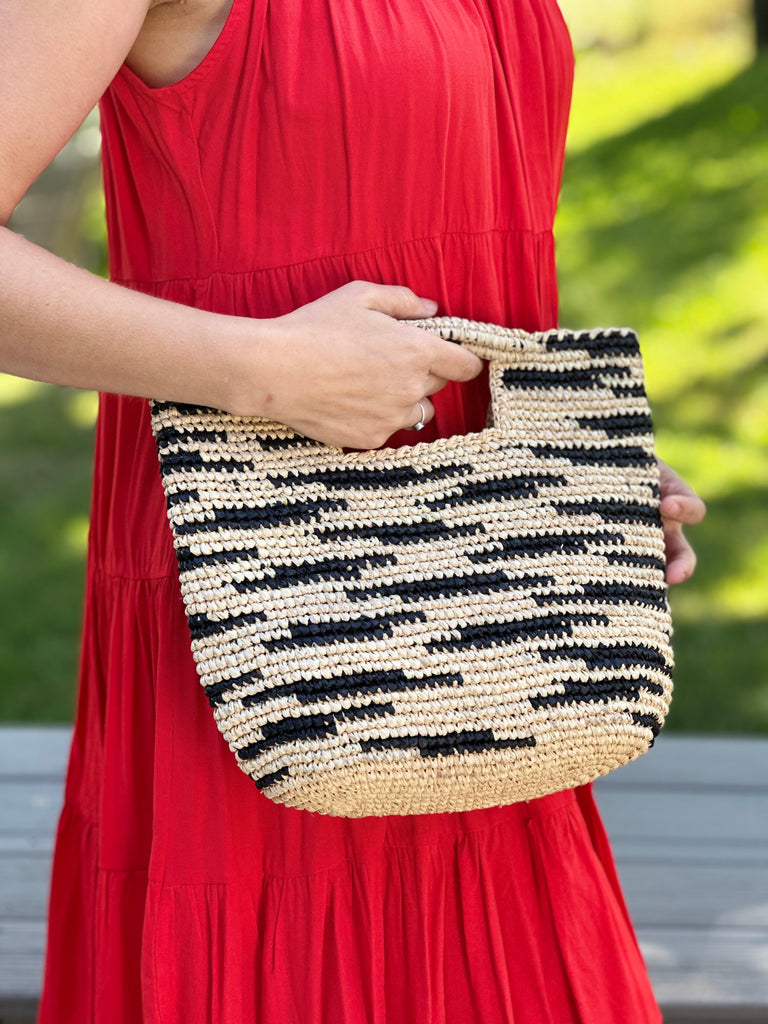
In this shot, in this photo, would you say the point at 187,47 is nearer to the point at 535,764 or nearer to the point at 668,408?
the point at 535,764

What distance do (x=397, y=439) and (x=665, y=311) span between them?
4.28 m

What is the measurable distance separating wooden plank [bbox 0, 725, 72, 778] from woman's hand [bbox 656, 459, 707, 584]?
1408mm

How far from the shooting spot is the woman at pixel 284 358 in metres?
1.04

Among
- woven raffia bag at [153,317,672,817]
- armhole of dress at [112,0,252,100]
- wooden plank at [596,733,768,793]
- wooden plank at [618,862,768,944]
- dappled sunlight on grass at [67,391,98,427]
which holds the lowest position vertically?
wooden plank at [618,862,768,944]

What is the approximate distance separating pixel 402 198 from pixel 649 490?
1.27 ft

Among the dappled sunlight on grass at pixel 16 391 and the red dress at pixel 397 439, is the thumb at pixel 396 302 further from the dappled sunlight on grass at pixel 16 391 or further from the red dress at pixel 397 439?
the dappled sunlight on grass at pixel 16 391

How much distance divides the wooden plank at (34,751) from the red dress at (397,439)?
103 centimetres

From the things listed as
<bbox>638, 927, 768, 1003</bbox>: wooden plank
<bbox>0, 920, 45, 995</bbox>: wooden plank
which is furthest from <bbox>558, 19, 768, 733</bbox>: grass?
<bbox>0, 920, 45, 995</bbox>: wooden plank

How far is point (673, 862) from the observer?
204 cm

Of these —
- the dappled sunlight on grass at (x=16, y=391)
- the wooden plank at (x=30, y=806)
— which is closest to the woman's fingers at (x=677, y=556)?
the wooden plank at (x=30, y=806)

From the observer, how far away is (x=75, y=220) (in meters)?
6.33

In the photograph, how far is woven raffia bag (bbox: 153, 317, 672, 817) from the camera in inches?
41.6

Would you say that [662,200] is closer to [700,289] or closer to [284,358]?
[700,289]

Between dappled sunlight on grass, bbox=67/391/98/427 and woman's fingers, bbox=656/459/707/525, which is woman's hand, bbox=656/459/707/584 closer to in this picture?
woman's fingers, bbox=656/459/707/525
